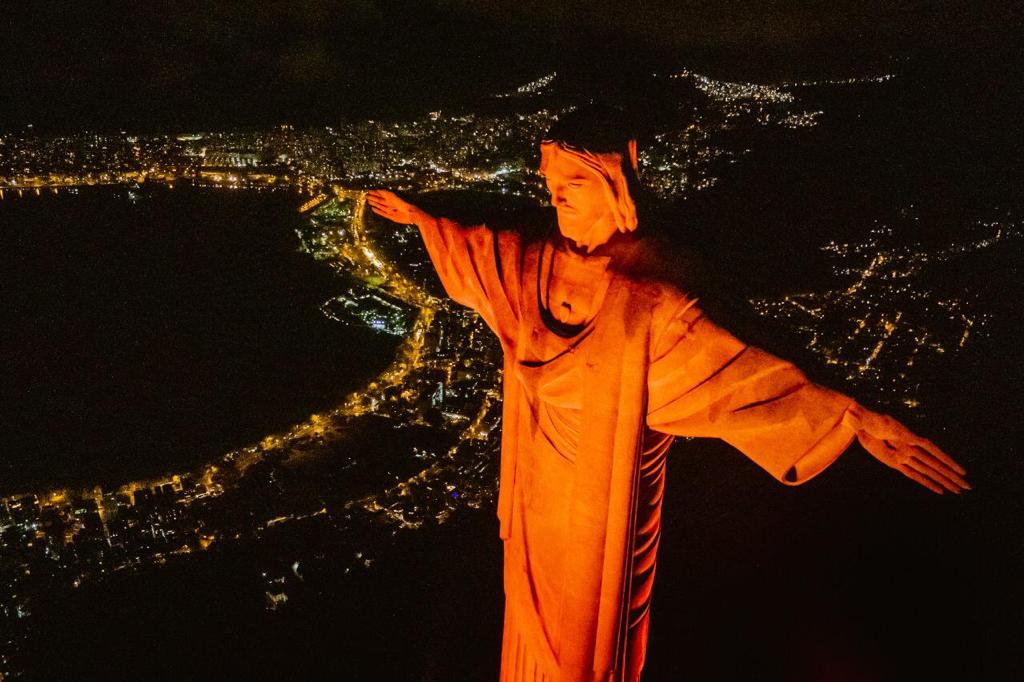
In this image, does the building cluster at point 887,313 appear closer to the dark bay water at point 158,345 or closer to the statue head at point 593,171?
the dark bay water at point 158,345

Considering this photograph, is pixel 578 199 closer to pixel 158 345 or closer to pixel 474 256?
pixel 474 256

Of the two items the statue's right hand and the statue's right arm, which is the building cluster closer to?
the statue's right arm

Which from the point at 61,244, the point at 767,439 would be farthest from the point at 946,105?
the point at 61,244

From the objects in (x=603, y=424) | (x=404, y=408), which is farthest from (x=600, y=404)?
(x=404, y=408)

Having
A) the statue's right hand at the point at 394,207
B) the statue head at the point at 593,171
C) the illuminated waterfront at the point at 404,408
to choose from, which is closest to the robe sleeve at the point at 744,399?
the illuminated waterfront at the point at 404,408

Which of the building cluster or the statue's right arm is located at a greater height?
the statue's right arm

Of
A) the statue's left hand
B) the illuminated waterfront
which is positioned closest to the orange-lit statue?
the statue's left hand
